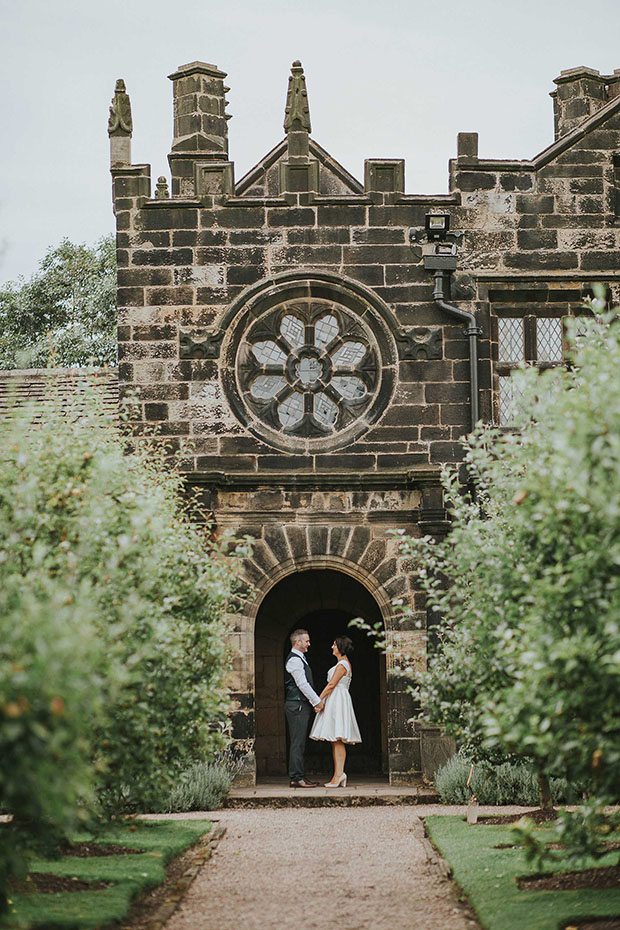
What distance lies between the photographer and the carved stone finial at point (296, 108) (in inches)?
641

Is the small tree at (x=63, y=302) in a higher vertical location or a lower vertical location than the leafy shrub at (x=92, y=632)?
higher

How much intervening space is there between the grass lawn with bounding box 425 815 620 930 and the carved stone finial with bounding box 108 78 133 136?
9752mm

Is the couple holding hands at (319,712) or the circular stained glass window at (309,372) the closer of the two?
the couple holding hands at (319,712)

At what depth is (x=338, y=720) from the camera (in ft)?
51.8

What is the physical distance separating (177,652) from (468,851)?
3361mm

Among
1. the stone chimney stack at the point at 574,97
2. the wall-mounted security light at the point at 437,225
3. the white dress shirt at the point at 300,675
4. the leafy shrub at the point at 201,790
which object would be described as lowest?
the leafy shrub at the point at 201,790

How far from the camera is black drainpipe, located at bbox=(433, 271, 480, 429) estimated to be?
52.2ft

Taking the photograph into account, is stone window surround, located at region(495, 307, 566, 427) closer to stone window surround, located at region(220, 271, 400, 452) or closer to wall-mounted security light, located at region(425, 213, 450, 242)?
wall-mounted security light, located at region(425, 213, 450, 242)

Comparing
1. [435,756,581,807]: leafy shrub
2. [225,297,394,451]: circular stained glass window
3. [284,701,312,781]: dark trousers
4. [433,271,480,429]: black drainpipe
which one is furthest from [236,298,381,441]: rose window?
[435,756,581,807]: leafy shrub

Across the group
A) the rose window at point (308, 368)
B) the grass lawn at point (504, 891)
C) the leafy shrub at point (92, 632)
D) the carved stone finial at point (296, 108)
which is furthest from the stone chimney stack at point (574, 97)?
the grass lawn at point (504, 891)

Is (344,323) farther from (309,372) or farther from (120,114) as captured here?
(120,114)

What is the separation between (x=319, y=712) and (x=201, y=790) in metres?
2.37

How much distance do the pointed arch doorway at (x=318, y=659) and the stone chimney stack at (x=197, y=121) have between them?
19.3 feet

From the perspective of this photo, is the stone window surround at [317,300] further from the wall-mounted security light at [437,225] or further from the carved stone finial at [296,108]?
the carved stone finial at [296,108]
